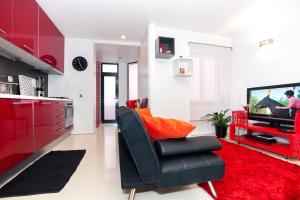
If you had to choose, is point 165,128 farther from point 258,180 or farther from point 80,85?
point 80,85

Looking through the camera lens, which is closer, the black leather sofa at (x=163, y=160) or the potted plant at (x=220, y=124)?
the black leather sofa at (x=163, y=160)

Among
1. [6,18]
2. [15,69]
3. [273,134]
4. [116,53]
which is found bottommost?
[273,134]

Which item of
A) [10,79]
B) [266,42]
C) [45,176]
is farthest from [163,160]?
[266,42]

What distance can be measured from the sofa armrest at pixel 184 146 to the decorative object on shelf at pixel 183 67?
2214mm

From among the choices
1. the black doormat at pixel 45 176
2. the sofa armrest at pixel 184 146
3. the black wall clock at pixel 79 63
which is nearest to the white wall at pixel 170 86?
the black doormat at pixel 45 176

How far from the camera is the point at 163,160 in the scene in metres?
1.22

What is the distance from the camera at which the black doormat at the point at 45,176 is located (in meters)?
1.52

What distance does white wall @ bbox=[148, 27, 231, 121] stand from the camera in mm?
3436

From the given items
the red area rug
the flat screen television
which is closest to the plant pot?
the flat screen television

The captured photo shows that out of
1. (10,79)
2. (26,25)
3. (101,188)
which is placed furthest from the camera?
(10,79)

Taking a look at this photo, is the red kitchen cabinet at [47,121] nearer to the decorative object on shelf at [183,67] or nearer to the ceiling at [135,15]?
the ceiling at [135,15]

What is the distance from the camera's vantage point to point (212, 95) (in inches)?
158

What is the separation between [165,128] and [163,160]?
0.81ft

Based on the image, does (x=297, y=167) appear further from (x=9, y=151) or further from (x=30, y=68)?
(x=30, y=68)
